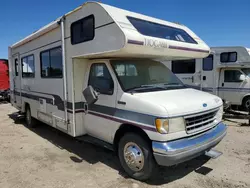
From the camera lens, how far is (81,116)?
4875 mm

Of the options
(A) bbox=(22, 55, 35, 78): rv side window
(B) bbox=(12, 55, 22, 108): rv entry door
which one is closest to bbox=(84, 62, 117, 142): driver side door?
(A) bbox=(22, 55, 35, 78): rv side window

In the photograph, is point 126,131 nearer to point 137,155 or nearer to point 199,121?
point 137,155

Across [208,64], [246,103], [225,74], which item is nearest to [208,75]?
[208,64]

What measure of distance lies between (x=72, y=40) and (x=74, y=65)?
0.52 m

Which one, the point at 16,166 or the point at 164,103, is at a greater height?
the point at 164,103

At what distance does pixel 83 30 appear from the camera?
441cm

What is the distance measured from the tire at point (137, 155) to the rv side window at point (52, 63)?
236 cm

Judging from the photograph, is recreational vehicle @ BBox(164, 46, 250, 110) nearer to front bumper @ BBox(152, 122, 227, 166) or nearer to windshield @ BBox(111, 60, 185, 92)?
windshield @ BBox(111, 60, 185, 92)

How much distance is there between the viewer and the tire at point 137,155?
3.54 metres

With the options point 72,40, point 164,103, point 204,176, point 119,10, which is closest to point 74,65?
point 72,40

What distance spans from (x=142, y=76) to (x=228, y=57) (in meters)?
6.41

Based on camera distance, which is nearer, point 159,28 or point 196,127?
point 196,127

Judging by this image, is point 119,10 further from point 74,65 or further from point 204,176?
point 204,176

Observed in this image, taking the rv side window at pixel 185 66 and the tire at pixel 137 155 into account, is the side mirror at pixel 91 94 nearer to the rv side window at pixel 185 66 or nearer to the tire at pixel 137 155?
the tire at pixel 137 155
